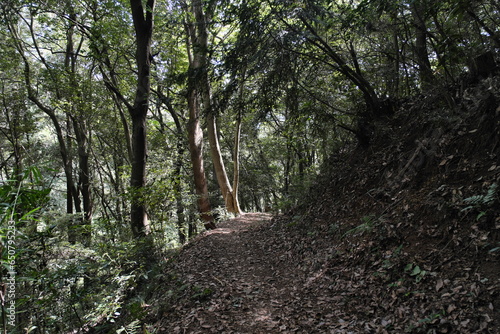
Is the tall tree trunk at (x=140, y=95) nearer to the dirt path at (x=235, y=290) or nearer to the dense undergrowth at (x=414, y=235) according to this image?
the dirt path at (x=235, y=290)

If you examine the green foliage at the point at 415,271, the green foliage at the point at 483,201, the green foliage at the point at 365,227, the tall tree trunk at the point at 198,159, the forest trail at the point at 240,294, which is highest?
the tall tree trunk at the point at 198,159

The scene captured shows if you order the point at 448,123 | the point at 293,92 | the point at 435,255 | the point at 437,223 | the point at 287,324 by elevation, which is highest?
the point at 293,92

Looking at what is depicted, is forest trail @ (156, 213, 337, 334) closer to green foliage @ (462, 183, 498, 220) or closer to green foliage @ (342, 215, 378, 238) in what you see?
green foliage @ (342, 215, 378, 238)

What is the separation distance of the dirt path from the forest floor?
0.02 metres

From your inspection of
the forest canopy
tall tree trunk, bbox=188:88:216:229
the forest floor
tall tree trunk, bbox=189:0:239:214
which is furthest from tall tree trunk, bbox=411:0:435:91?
tall tree trunk, bbox=188:88:216:229

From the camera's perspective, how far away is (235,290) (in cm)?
509

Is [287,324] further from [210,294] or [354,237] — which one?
[354,237]

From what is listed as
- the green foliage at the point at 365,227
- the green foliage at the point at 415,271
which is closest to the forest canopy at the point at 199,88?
the green foliage at the point at 365,227

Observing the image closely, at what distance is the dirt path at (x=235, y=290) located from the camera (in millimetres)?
4062

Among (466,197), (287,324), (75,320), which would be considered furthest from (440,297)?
(75,320)

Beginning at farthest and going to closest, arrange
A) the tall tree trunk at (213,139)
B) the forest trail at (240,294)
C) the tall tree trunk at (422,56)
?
1. the tall tree trunk at (213,139)
2. the tall tree trunk at (422,56)
3. the forest trail at (240,294)

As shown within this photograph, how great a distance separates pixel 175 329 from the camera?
4082 millimetres

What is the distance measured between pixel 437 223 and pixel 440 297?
1.29 meters

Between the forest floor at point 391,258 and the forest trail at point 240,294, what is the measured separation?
2 cm
